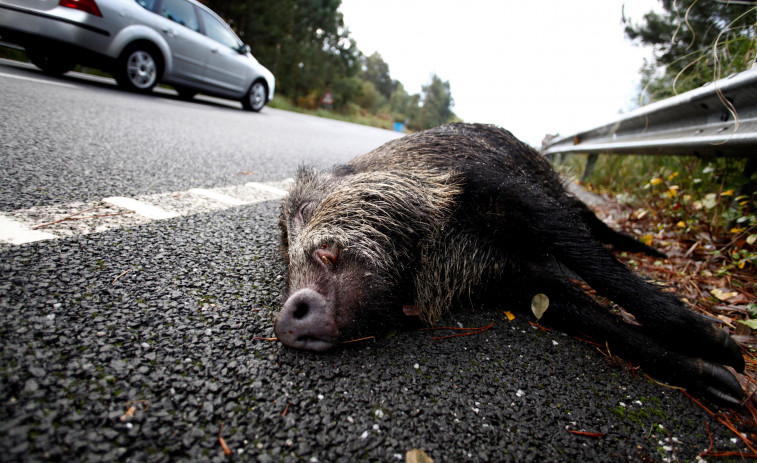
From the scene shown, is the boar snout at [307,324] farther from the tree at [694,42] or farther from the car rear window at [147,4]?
the car rear window at [147,4]

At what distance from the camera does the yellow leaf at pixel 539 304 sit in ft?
7.30

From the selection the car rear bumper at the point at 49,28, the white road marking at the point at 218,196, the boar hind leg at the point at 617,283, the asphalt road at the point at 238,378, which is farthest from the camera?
the car rear bumper at the point at 49,28

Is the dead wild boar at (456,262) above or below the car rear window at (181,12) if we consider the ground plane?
below

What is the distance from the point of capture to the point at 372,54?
95.8 meters

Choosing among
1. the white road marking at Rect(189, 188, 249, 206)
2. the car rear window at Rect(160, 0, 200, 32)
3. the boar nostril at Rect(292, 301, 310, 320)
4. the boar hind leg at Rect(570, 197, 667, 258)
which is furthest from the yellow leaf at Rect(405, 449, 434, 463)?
the car rear window at Rect(160, 0, 200, 32)

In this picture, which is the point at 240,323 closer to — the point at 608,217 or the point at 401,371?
the point at 401,371

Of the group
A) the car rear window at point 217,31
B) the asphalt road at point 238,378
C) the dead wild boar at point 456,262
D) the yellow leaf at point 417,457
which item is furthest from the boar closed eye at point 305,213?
the car rear window at point 217,31

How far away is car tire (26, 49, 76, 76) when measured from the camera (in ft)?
25.9

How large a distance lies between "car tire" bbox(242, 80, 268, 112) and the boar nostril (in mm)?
10983

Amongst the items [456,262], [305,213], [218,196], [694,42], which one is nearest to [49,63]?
[218,196]

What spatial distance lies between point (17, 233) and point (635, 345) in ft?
9.76

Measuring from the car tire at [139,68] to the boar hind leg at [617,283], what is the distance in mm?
8422

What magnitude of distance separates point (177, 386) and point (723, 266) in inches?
141

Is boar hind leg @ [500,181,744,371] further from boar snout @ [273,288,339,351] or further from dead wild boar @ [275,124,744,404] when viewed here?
boar snout @ [273,288,339,351]
